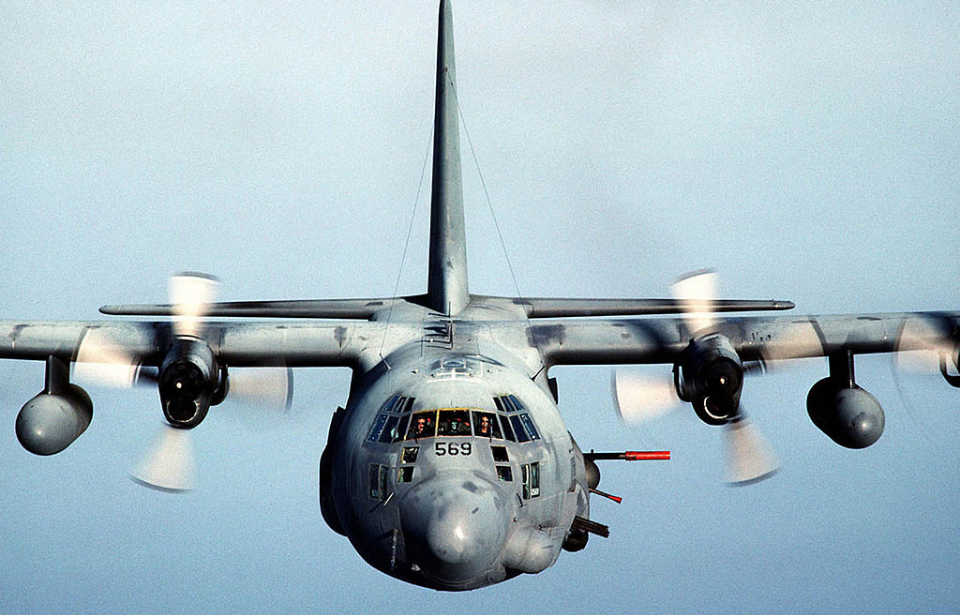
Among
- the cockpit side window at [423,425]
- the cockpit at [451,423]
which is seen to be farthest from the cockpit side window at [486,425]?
the cockpit side window at [423,425]

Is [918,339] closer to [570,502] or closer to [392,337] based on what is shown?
[570,502]

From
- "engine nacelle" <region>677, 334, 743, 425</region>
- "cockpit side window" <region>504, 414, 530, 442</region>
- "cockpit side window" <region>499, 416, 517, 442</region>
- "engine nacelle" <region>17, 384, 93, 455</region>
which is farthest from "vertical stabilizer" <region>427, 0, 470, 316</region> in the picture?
"engine nacelle" <region>17, 384, 93, 455</region>

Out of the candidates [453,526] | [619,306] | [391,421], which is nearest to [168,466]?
[391,421]

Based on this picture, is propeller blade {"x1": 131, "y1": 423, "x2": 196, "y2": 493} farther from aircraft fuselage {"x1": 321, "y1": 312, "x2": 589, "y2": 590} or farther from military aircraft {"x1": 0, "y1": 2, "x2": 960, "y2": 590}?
aircraft fuselage {"x1": 321, "y1": 312, "x2": 589, "y2": 590}

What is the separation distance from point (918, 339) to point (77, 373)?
49.3 ft

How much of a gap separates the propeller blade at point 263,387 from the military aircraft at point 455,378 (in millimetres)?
93

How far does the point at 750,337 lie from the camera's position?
19.9m

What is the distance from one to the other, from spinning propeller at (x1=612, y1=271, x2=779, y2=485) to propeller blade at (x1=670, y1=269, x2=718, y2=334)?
498mm

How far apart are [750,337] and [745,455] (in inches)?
92.8

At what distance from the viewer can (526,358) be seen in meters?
19.1

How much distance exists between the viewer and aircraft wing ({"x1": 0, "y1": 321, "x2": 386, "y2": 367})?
19578 millimetres

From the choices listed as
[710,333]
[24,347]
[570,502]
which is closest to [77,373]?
[24,347]

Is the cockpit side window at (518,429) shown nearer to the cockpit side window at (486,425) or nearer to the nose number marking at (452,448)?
the cockpit side window at (486,425)

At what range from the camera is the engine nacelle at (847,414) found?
63.6 feet
